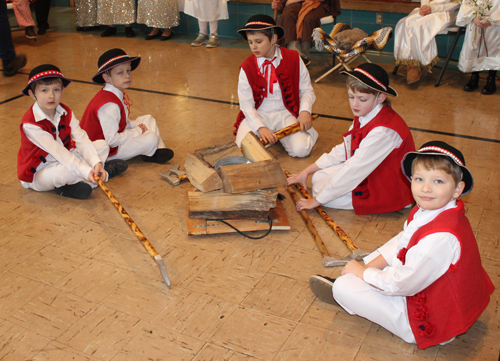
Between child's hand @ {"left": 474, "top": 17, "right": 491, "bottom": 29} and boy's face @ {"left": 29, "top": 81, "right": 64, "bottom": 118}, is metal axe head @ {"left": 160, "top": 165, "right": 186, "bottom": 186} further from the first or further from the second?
child's hand @ {"left": 474, "top": 17, "right": 491, "bottom": 29}

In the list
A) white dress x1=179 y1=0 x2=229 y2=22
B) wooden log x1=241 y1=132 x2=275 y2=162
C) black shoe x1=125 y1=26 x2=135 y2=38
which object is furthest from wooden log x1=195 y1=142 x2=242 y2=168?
black shoe x1=125 y1=26 x2=135 y2=38

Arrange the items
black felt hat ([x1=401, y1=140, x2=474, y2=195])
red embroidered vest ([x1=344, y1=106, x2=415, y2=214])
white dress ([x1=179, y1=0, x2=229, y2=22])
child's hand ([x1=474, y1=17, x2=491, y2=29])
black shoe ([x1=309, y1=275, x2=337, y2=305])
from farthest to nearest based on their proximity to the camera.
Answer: white dress ([x1=179, y1=0, x2=229, y2=22]) → child's hand ([x1=474, y1=17, x2=491, y2=29]) → red embroidered vest ([x1=344, y1=106, x2=415, y2=214]) → black shoe ([x1=309, y1=275, x2=337, y2=305]) → black felt hat ([x1=401, y1=140, x2=474, y2=195])

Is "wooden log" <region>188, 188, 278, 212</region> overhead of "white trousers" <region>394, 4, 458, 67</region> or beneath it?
beneath

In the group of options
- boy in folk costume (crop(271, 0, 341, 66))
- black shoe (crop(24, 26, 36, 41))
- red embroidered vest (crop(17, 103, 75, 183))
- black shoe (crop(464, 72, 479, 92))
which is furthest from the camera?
black shoe (crop(24, 26, 36, 41))

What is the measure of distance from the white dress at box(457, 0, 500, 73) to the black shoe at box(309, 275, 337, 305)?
337 cm

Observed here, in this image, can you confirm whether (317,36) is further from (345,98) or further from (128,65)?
(128,65)

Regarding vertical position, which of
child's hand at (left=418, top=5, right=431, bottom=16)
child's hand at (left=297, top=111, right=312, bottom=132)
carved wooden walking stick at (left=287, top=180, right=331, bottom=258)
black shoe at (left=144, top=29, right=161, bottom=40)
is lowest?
black shoe at (left=144, top=29, right=161, bottom=40)

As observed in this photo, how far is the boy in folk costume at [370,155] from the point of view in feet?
7.63

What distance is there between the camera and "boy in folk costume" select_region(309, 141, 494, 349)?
1557mm

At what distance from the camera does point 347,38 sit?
180 inches

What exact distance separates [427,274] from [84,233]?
166 cm

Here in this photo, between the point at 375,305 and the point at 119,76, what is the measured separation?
2.03 metres

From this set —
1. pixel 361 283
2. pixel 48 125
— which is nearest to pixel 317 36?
pixel 48 125

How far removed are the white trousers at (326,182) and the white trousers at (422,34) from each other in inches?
95.7
